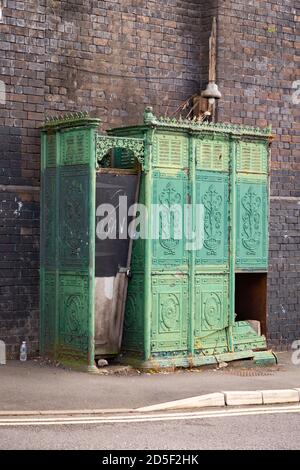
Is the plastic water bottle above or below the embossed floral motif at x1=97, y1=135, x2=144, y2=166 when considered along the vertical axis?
below

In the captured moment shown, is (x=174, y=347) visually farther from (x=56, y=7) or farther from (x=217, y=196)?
(x=56, y=7)

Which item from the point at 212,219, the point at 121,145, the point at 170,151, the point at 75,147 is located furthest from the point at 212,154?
the point at 75,147

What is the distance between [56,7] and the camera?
46.5 ft

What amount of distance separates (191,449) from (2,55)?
262 inches

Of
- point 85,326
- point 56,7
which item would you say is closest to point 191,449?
point 85,326

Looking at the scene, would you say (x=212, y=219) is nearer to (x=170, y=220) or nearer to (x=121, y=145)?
(x=170, y=220)

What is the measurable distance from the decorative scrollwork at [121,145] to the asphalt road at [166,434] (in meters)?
3.81

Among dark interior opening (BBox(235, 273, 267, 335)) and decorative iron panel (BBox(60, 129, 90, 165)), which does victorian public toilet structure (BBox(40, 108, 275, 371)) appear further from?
dark interior opening (BBox(235, 273, 267, 335))

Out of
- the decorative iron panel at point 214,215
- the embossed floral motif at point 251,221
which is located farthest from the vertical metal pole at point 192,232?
the embossed floral motif at point 251,221

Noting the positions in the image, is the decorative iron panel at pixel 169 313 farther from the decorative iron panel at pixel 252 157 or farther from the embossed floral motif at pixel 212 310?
the decorative iron panel at pixel 252 157

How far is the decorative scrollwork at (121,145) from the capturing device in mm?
12836

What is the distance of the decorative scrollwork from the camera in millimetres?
12836

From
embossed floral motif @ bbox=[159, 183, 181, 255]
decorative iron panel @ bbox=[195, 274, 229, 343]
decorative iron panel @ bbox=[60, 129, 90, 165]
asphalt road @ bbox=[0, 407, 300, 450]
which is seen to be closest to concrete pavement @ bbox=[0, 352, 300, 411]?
decorative iron panel @ bbox=[195, 274, 229, 343]

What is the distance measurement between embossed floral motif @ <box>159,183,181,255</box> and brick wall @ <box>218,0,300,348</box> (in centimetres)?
278
